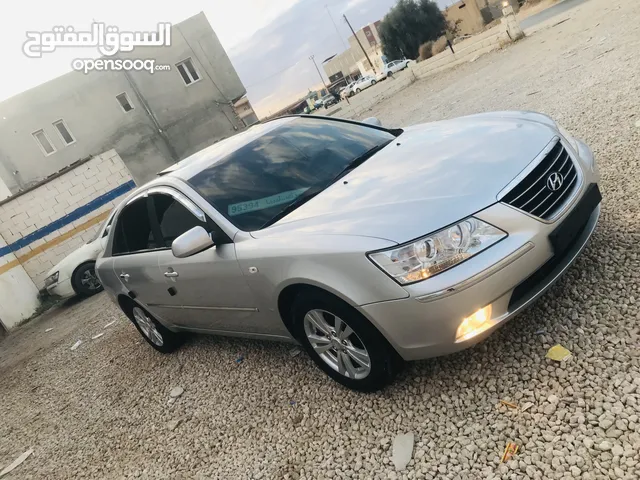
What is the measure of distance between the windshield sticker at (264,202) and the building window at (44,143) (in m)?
23.7

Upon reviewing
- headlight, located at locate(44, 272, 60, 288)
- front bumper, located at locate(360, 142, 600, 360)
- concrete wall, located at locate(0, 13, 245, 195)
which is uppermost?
concrete wall, located at locate(0, 13, 245, 195)

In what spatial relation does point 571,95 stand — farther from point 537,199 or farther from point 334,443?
point 334,443

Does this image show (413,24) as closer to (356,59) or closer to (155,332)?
(356,59)

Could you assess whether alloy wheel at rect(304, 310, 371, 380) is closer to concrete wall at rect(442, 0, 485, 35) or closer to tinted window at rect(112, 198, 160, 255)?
tinted window at rect(112, 198, 160, 255)

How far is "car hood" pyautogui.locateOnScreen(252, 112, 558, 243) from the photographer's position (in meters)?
2.37

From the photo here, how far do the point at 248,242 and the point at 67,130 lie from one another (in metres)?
23.9

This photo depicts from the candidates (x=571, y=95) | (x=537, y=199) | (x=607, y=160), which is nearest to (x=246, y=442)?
(x=537, y=199)

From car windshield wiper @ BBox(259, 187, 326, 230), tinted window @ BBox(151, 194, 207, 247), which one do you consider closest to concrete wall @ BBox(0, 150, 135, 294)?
tinted window @ BBox(151, 194, 207, 247)

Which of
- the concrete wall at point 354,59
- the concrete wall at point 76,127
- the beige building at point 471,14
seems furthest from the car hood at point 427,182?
the concrete wall at point 354,59

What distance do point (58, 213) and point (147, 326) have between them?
363 inches

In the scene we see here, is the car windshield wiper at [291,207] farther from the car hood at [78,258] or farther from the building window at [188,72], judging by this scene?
the building window at [188,72]

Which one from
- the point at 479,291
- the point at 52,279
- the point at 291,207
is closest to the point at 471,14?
the point at 52,279

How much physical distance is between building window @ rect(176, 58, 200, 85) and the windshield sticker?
930 inches

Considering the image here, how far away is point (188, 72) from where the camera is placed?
2464 centimetres
